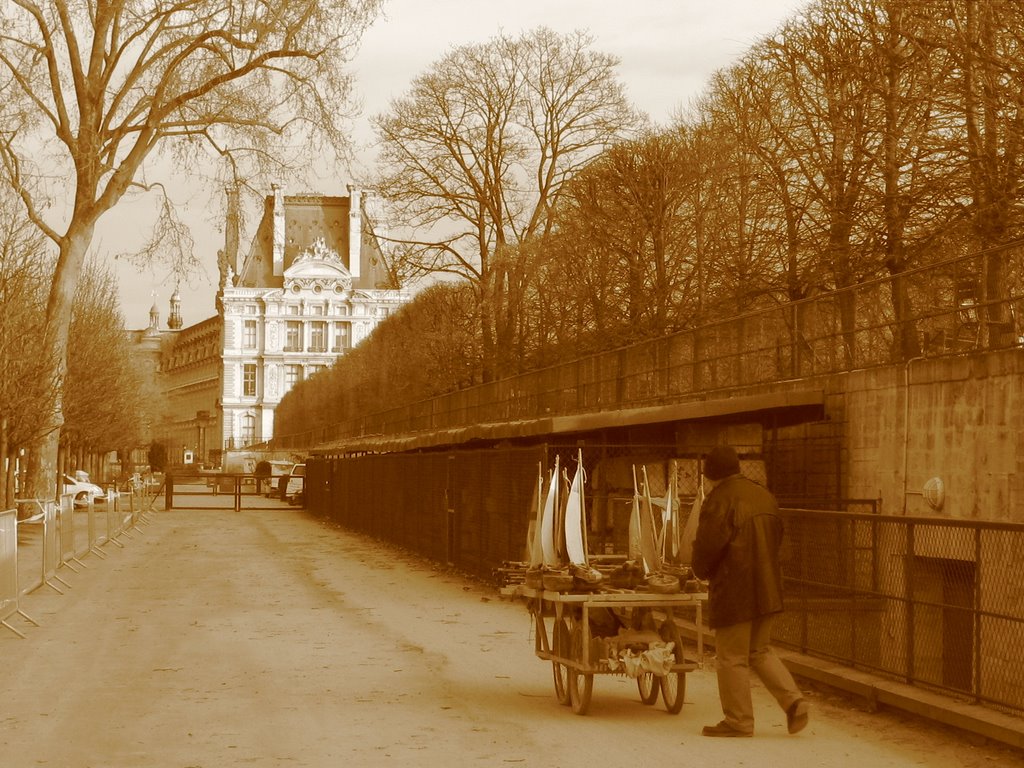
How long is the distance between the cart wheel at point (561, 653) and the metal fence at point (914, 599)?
5.59 ft

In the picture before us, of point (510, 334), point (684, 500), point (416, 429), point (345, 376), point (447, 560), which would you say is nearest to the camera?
point (684, 500)

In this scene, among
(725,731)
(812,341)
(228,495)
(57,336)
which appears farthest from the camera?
(228,495)

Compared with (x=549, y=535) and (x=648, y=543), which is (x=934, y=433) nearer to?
(x=648, y=543)

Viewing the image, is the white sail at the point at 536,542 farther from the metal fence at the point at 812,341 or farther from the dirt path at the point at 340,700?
the metal fence at the point at 812,341

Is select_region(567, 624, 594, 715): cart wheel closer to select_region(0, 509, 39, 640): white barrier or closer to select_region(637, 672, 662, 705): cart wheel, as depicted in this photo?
select_region(637, 672, 662, 705): cart wheel

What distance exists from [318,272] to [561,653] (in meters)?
142

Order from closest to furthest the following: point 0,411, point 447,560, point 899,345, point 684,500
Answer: point 899,345 → point 684,500 → point 447,560 → point 0,411

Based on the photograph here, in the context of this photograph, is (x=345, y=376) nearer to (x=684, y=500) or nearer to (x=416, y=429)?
(x=416, y=429)

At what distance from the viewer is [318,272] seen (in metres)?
152

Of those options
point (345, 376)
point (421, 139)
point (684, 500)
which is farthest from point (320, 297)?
point (684, 500)

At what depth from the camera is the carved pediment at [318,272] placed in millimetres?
151125

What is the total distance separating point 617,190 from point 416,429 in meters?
14.1

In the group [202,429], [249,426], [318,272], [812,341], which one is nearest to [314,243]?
[318,272]

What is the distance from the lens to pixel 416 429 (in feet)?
163
